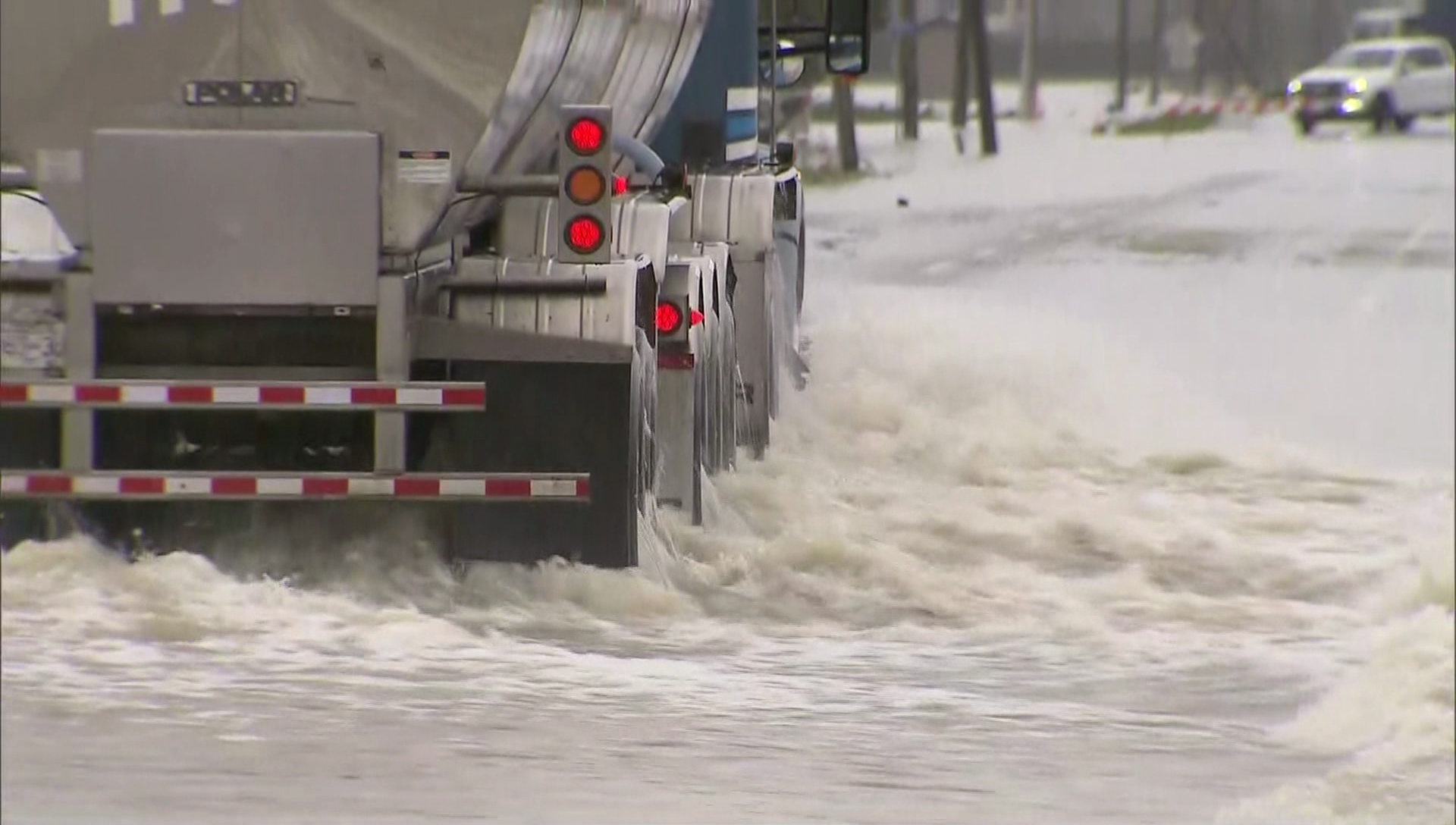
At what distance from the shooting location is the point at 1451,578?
28.9ft

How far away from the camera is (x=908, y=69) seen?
146 feet

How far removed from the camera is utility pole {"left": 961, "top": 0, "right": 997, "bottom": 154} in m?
44.3

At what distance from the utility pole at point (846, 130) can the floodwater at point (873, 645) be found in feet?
77.1

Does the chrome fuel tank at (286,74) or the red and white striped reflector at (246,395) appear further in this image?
the red and white striped reflector at (246,395)

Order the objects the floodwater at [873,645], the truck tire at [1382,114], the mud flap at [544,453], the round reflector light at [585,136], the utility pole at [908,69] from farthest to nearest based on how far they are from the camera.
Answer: the truck tire at [1382,114] → the utility pole at [908,69] → the mud flap at [544,453] → the round reflector light at [585,136] → the floodwater at [873,645]

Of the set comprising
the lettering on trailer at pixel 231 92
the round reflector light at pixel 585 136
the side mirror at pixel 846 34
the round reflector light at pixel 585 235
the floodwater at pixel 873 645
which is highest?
the side mirror at pixel 846 34

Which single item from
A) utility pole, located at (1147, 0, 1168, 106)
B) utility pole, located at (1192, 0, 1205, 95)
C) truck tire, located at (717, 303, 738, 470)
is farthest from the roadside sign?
truck tire, located at (717, 303, 738, 470)

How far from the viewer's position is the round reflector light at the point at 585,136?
27.6 feet

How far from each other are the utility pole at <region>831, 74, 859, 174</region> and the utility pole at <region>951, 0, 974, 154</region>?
6590mm

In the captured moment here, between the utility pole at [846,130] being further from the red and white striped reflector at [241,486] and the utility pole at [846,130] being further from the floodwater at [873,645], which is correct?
the red and white striped reflector at [241,486]

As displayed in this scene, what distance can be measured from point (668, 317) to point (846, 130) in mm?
30206

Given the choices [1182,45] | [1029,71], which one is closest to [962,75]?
[1029,71]

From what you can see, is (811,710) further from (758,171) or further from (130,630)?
(758,171)

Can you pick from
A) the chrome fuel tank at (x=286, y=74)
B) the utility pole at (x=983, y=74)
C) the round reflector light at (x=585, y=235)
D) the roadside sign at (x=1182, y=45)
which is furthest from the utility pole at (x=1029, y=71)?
the chrome fuel tank at (x=286, y=74)
